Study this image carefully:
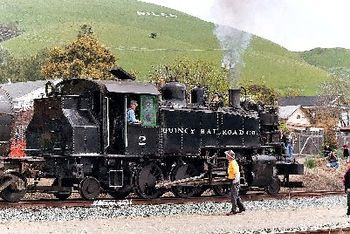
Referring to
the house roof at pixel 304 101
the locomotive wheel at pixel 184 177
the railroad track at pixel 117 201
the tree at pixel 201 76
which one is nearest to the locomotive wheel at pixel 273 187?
the railroad track at pixel 117 201

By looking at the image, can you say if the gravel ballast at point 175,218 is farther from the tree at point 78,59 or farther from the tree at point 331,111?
the tree at point 78,59

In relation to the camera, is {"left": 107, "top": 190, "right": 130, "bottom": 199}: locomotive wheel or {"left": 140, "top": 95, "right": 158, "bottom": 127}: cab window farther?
→ {"left": 107, "top": 190, "right": 130, "bottom": 199}: locomotive wheel

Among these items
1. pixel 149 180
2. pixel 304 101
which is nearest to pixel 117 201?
pixel 149 180

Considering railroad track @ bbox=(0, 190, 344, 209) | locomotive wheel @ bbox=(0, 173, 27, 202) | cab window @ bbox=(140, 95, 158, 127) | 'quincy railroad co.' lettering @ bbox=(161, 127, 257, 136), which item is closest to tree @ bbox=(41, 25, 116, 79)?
'quincy railroad co.' lettering @ bbox=(161, 127, 257, 136)

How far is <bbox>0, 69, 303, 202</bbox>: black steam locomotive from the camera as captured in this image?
20.4m

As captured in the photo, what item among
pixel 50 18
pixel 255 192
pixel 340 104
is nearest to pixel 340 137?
pixel 340 104

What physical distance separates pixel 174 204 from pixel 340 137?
2106 inches

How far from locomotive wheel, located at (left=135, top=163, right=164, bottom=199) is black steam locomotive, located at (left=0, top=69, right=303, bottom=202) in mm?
31

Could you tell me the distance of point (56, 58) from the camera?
7069 cm

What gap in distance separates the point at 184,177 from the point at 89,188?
3.86 metres

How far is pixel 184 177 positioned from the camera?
2302 cm

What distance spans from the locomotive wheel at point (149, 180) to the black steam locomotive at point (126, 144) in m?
0.03

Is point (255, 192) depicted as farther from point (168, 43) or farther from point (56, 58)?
point (168, 43)

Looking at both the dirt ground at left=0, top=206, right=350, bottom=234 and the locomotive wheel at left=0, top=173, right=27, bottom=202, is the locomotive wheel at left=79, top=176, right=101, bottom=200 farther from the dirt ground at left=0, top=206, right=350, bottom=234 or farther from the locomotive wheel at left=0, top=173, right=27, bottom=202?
the dirt ground at left=0, top=206, right=350, bottom=234
